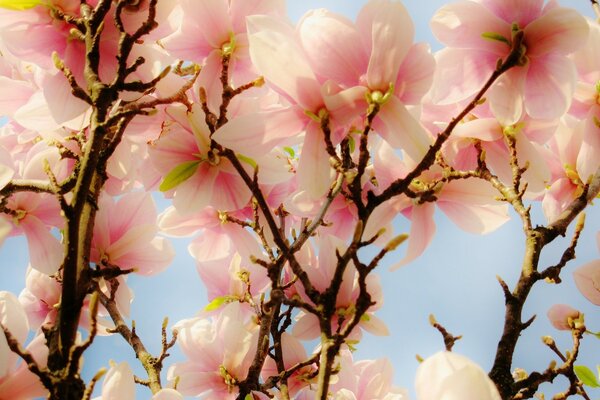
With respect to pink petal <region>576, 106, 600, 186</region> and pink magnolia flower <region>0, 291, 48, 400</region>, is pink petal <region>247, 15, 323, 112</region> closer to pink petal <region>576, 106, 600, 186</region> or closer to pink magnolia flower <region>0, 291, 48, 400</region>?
pink magnolia flower <region>0, 291, 48, 400</region>

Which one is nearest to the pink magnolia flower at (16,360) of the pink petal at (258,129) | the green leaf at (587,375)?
the pink petal at (258,129)

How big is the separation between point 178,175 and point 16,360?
581 mm

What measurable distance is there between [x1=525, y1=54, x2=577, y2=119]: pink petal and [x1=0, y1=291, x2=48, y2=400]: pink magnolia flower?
1.26 meters

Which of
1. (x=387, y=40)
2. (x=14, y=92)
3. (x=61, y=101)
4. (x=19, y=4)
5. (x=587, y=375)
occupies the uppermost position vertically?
(x=14, y=92)

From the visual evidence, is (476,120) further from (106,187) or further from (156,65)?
(106,187)

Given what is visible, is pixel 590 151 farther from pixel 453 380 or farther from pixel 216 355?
pixel 216 355

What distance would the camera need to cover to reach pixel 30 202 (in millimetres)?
1618

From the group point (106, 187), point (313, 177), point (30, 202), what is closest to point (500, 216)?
point (313, 177)

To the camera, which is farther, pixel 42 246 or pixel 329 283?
pixel 329 283

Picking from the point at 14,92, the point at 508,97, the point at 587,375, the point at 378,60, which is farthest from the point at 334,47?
the point at 587,375

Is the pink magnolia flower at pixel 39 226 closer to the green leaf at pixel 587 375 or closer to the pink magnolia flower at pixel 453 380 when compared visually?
the pink magnolia flower at pixel 453 380

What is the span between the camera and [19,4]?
131 centimetres

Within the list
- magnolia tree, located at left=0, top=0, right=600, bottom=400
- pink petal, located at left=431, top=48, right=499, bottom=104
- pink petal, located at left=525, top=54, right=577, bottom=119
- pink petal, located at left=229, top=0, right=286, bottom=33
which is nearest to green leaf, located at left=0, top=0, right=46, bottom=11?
magnolia tree, located at left=0, top=0, right=600, bottom=400

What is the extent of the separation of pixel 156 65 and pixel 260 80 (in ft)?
1.12
